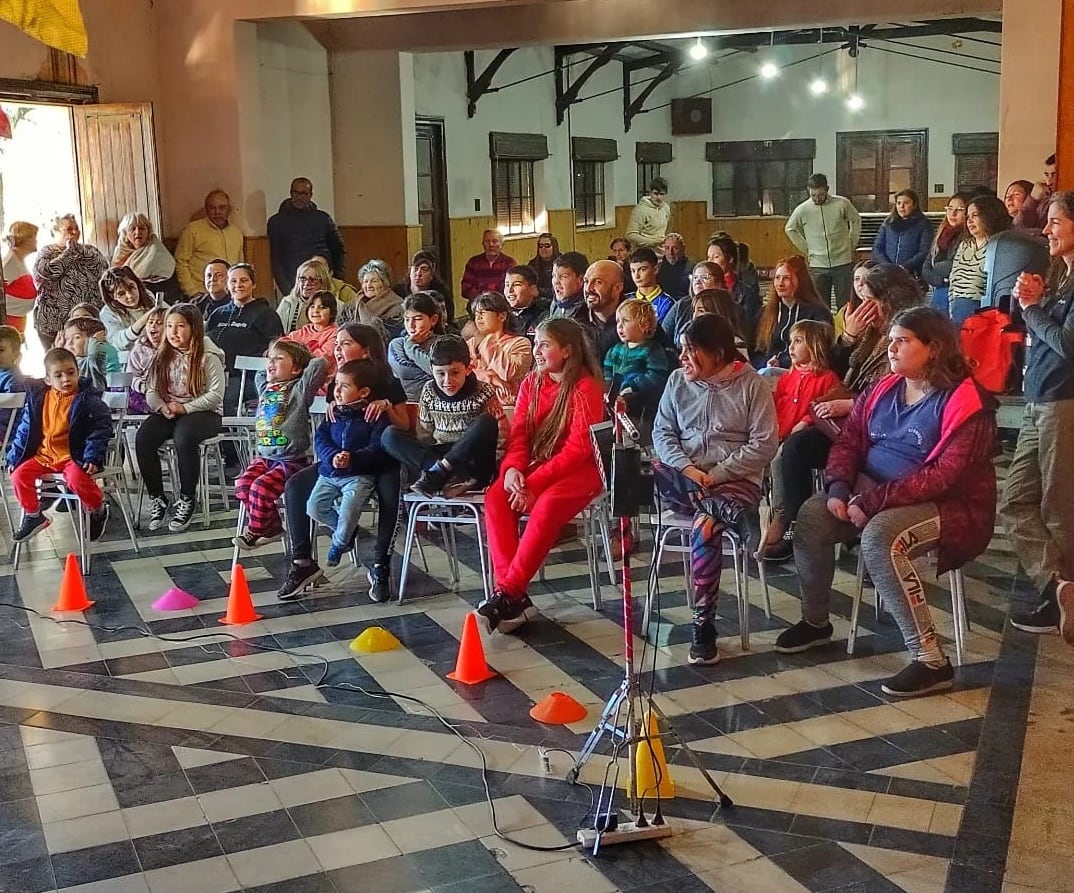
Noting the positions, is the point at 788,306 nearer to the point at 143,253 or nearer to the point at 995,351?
the point at 995,351

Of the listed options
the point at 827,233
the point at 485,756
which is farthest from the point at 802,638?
the point at 827,233

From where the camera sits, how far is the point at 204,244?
9531 millimetres

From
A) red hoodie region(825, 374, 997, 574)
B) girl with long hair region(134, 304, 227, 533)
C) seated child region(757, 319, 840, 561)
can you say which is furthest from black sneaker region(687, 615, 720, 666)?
girl with long hair region(134, 304, 227, 533)

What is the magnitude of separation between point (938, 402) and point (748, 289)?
369cm

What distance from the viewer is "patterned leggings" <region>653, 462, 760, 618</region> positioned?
4277mm

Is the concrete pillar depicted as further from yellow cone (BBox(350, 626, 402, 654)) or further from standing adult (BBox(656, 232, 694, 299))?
yellow cone (BBox(350, 626, 402, 654))

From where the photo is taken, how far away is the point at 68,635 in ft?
15.6

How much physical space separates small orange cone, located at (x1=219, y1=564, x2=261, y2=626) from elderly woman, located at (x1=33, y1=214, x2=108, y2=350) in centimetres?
411

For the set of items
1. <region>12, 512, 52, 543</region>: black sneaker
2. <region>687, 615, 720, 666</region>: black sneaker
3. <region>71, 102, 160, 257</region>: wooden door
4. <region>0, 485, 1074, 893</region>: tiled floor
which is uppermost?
<region>71, 102, 160, 257</region>: wooden door

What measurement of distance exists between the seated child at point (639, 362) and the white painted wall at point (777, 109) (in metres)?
9.95

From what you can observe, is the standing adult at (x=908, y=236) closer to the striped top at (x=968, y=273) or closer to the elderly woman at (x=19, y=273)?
the striped top at (x=968, y=273)

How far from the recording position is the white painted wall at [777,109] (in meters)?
16.0

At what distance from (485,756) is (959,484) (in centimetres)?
166

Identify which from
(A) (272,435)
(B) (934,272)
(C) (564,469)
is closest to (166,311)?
(A) (272,435)
